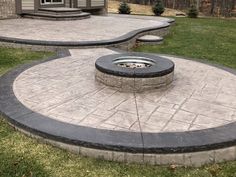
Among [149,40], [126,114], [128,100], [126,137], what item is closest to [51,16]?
[149,40]

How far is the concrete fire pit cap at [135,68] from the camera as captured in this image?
245 inches

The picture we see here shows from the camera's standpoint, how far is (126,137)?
176 inches

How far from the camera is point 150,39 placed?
1245 centimetres

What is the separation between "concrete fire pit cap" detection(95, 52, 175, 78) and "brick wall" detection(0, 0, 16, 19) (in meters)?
9.66

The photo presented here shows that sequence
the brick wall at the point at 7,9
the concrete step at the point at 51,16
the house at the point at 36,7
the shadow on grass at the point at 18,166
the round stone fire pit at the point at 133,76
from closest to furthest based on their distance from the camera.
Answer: the shadow on grass at the point at 18,166
the round stone fire pit at the point at 133,76
the brick wall at the point at 7,9
the house at the point at 36,7
the concrete step at the point at 51,16

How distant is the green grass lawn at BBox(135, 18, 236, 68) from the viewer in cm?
1095

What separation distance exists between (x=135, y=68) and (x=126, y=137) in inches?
91.8

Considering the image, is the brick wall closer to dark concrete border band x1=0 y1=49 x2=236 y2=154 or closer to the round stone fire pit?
the round stone fire pit

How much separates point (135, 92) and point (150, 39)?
258 inches

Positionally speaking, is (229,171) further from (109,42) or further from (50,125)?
(109,42)

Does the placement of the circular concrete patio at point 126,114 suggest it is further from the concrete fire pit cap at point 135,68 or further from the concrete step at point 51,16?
the concrete step at point 51,16

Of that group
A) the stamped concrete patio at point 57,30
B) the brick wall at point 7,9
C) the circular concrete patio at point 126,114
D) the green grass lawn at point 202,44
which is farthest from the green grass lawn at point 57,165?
the brick wall at point 7,9

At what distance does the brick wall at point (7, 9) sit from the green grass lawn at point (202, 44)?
7.35 metres

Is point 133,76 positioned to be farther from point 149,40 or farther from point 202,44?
point 202,44
